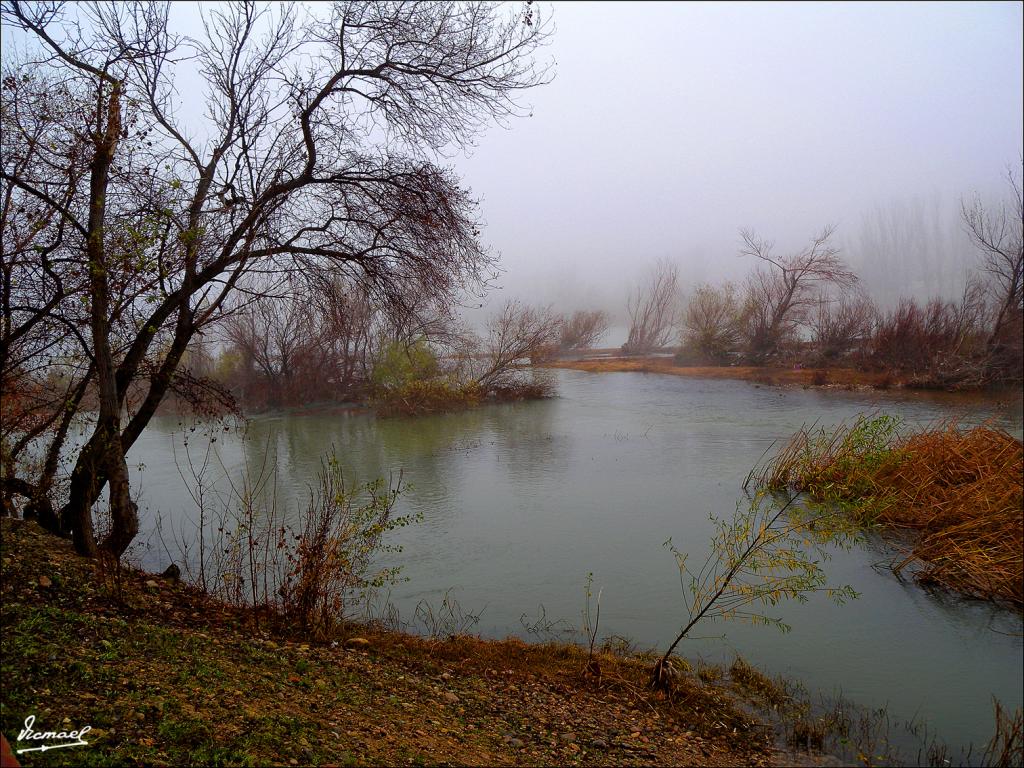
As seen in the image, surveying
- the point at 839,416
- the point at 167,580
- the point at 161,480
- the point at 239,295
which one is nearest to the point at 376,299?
the point at 239,295

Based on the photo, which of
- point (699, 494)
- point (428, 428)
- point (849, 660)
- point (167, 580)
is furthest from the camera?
point (428, 428)

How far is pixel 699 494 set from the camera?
8.98 m

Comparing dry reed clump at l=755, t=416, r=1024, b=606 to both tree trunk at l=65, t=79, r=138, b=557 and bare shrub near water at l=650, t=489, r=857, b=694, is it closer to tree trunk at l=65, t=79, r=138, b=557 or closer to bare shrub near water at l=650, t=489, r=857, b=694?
bare shrub near water at l=650, t=489, r=857, b=694

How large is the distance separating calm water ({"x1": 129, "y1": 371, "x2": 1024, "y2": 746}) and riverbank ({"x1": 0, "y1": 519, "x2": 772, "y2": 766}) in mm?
915

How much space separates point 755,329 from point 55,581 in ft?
73.3

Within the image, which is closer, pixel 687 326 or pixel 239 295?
pixel 239 295

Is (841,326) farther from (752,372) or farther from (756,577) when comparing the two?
(756,577)

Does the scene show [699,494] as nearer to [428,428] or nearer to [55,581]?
[55,581]

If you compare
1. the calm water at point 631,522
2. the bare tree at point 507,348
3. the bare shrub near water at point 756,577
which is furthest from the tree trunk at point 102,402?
the bare tree at point 507,348

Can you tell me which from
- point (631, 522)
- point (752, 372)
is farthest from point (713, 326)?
point (631, 522)

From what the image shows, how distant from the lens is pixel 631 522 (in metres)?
8.12

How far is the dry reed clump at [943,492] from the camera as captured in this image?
17.8 ft

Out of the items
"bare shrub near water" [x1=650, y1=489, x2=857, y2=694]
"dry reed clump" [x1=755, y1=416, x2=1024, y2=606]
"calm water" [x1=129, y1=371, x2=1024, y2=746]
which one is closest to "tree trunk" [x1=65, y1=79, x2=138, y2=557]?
"calm water" [x1=129, y1=371, x2=1024, y2=746]

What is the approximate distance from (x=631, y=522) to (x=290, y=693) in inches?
208
